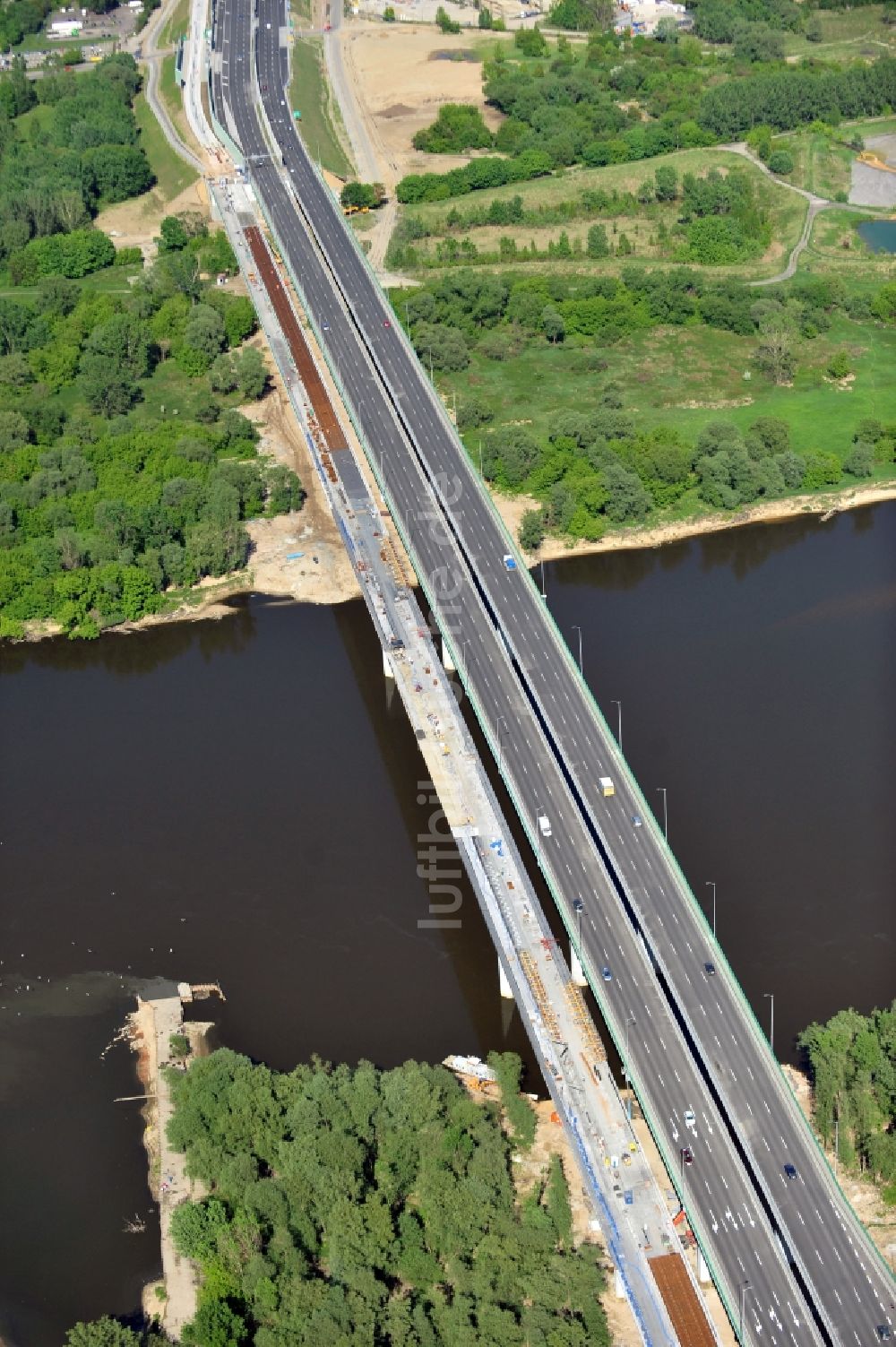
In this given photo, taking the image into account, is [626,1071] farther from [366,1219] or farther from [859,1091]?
[366,1219]

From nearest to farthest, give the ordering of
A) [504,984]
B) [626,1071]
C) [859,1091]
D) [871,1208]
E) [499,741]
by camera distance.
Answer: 1. [871,1208]
2. [859,1091]
3. [626,1071]
4. [504,984]
5. [499,741]

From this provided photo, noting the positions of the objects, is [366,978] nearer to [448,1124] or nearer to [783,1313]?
[448,1124]

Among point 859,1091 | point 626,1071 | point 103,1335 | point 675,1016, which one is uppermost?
point 675,1016

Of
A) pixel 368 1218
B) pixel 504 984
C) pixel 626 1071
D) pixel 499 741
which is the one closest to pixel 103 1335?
pixel 368 1218

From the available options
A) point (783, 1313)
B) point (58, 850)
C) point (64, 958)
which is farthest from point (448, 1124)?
point (58, 850)

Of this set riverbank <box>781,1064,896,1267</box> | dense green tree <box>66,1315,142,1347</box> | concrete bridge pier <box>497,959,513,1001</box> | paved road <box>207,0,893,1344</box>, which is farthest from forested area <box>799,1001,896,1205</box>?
dense green tree <box>66,1315,142,1347</box>
